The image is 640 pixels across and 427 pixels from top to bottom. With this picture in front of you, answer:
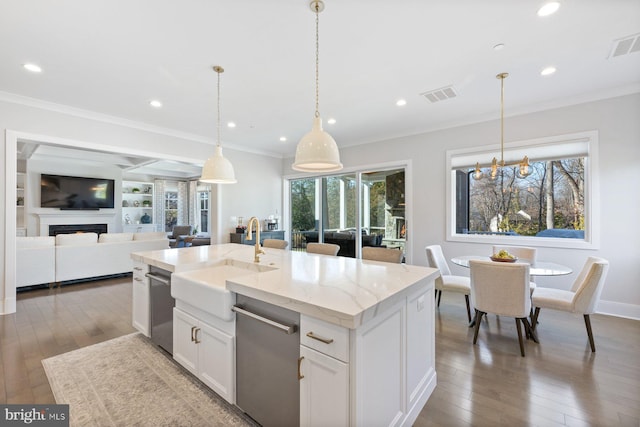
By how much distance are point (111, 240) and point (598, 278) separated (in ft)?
23.4

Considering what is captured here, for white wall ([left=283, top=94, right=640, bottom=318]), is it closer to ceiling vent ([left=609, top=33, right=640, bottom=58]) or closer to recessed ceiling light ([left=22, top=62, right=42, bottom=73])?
ceiling vent ([left=609, top=33, right=640, bottom=58])

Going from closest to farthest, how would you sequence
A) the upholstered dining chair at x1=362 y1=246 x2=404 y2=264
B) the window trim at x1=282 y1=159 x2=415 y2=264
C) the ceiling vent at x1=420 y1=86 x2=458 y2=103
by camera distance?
the upholstered dining chair at x1=362 y1=246 x2=404 y2=264 → the ceiling vent at x1=420 y1=86 x2=458 y2=103 → the window trim at x1=282 y1=159 x2=415 y2=264

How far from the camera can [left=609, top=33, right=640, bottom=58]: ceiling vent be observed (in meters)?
2.46

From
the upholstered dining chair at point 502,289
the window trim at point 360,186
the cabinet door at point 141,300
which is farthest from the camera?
the window trim at point 360,186

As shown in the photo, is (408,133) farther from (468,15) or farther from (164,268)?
(164,268)

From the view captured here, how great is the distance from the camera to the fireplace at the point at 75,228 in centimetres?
751

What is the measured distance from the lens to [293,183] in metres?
7.24

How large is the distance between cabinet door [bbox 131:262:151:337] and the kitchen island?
1.07 feet

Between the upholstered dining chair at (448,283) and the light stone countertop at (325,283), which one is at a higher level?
the light stone countertop at (325,283)

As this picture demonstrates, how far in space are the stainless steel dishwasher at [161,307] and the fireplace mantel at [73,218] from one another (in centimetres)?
724

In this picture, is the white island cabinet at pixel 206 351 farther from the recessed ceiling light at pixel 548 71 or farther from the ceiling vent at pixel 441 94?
the recessed ceiling light at pixel 548 71

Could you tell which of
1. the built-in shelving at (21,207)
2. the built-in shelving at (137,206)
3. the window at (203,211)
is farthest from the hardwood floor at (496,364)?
the window at (203,211)

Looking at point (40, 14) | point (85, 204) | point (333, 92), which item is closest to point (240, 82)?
point (333, 92)

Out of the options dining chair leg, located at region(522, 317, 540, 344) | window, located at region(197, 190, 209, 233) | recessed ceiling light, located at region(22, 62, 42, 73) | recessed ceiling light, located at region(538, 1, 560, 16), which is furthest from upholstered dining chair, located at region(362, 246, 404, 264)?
window, located at region(197, 190, 209, 233)
